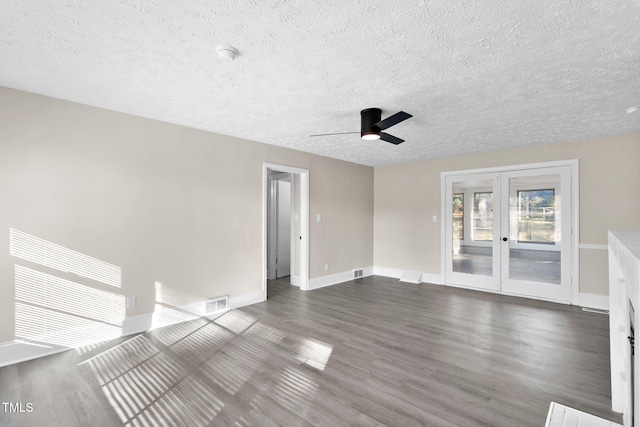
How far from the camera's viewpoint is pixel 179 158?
3.78 m

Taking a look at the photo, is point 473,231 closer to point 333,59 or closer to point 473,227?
point 473,227

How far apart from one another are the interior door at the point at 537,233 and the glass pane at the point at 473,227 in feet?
0.80

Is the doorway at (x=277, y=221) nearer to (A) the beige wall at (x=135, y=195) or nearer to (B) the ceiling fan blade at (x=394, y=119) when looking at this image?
(A) the beige wall at (x=135, y=195)

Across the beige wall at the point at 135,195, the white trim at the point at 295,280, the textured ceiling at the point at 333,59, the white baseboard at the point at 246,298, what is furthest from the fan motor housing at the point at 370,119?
the white trim at the point at 295,280

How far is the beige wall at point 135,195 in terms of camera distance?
2.74 m

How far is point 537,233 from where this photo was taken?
4852mm

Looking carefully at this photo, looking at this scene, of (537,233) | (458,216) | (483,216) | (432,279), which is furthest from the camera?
(432,279)

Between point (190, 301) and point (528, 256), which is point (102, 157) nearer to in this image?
point (190, 301)

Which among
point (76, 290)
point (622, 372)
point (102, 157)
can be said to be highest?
point (102, 157)

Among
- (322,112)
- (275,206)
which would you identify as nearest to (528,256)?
(322,112)

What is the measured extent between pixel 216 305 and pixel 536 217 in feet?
16.9

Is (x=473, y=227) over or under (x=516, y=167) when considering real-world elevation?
under

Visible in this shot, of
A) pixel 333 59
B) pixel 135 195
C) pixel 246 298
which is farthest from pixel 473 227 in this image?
pixel 135 195

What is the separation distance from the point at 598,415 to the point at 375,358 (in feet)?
5.16
